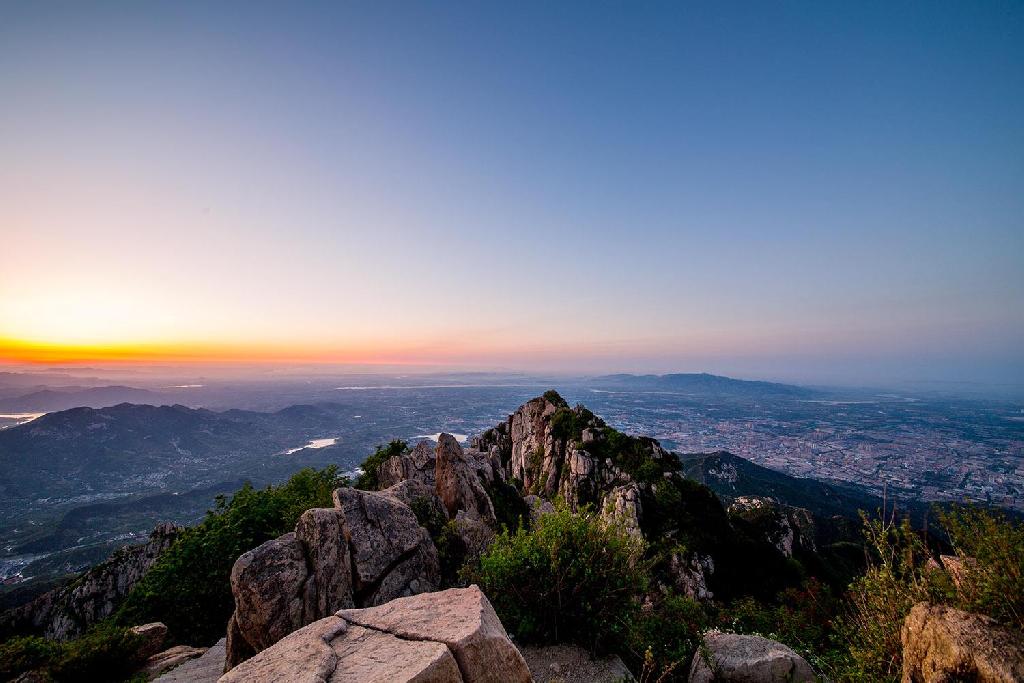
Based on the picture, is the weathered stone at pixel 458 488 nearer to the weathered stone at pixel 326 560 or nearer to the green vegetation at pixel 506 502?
the green vegetation at pixel 506 502

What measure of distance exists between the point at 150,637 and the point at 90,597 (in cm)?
1566

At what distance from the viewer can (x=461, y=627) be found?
5805 millimetres

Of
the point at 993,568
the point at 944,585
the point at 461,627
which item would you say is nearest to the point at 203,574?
the point at 461,627

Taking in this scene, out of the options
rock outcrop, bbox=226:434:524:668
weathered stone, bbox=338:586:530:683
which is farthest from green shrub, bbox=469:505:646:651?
rock outcrop, bbox=226:434:524:668

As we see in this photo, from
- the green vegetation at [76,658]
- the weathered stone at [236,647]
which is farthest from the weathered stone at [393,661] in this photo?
the green vegetation at [76,658]

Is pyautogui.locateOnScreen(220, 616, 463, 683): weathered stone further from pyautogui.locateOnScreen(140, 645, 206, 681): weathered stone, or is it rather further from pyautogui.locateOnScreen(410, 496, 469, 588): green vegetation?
pyautogui.locateOnScreen(140, 645, 206, 681): weathered stone

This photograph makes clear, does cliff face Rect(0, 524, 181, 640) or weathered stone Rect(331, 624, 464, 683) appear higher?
weathered stone Rect(331, 624, 464, 683)

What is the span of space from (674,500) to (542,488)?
12.9 meters

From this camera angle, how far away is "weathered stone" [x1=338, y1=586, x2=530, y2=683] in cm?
546

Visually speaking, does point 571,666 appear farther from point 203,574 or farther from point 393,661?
point 203,574

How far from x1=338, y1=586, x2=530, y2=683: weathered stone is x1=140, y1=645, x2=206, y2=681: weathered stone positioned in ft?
30.3

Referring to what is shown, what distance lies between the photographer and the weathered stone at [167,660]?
11094 mm

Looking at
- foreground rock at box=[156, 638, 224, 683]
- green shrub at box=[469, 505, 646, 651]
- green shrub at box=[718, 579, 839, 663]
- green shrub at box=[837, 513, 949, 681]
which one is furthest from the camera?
green shrub at box=[718, 579, 839, 663]

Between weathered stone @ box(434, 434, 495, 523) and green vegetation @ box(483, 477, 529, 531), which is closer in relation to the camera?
weathered stone @ box(434, 434, 495, 523)
